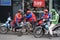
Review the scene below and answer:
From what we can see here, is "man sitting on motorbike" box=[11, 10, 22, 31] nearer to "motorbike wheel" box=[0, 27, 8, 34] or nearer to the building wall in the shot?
"motorbike wheel" box=[0, 27, 8, 34]

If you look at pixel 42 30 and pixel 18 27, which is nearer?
pixel 42 30

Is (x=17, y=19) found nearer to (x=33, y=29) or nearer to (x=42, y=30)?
(x=33, y=29)

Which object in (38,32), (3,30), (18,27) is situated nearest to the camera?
(38,32)

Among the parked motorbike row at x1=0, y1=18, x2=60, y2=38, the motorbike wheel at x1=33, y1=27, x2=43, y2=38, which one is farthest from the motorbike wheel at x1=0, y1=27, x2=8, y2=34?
the motorbike wheel at x1=33, y1=27, x2=43, y2=38

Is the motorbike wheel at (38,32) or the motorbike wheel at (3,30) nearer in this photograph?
the motorbike wheel at (38,32)

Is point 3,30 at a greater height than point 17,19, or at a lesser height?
lesser

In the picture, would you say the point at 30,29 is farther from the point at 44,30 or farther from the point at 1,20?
the point at 1,20

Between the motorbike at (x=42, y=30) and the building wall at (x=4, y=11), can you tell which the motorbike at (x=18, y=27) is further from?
the building wall at (x=4, y=11)

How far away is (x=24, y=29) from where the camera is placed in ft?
48.8

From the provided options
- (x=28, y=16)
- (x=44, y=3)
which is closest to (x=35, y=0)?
(x=44, y=3)

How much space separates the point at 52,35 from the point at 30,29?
4.70 ft

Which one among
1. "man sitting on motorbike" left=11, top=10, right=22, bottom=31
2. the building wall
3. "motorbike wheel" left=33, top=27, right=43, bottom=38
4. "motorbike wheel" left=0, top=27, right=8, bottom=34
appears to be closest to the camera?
"motorbike wheel" left=33, top=27, right=43, bottom=38

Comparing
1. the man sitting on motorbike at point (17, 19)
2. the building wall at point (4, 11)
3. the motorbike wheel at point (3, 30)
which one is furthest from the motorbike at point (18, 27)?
the building wall at point (4, 11)

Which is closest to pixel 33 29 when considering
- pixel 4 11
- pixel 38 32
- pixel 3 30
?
pixel 38 32
